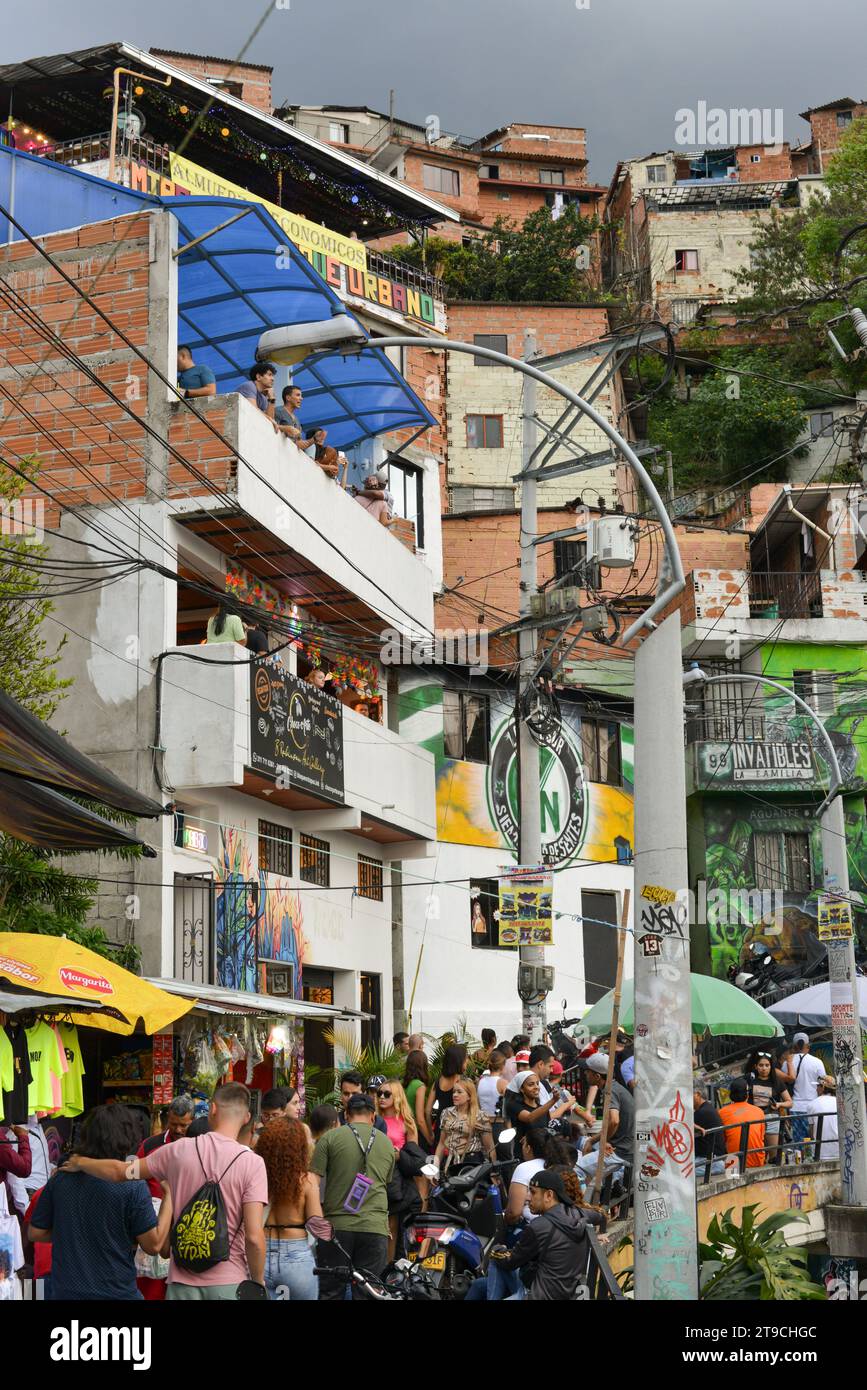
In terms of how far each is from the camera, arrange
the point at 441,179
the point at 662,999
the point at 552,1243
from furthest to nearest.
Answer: the point at 441,179
the point at 662,999
the point at 552,1243

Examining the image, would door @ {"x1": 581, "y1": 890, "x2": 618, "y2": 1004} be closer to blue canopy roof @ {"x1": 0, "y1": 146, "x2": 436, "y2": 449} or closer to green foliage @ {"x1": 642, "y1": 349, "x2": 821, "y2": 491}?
blue canopy roof @ {"x1": 0, "y1": 146, "x2": 436, "y2": 449}

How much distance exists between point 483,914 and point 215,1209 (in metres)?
25.3

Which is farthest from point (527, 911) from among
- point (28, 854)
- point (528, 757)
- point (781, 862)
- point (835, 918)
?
point (781, 862)

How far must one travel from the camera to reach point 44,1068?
1338 cm

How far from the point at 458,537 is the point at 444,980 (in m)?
15.0

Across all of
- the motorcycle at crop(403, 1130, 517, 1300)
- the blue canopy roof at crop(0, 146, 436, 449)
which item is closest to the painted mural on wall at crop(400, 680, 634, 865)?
the blue canopy roof at crop(0, 146, 436, 449)

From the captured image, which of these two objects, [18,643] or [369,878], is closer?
[18,643]

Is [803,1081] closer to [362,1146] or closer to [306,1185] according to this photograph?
[362,1146]

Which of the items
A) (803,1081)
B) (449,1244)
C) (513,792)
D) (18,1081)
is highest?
(513,792)

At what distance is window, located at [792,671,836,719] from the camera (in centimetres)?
4075

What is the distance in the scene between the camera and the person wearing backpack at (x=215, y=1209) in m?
7.62

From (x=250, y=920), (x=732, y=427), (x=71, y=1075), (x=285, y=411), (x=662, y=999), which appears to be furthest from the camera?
(x=732, y=427)

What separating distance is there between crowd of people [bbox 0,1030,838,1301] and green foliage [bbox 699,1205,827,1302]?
1.27 meters
